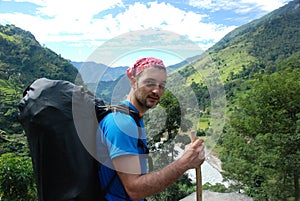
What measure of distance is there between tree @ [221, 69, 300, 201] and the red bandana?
10.3 meters

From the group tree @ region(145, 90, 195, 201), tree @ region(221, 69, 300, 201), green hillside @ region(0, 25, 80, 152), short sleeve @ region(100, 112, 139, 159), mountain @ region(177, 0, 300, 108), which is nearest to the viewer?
short sleeve @ region(100, 112, 139, 159)

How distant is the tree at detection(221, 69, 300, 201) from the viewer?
38.6ft

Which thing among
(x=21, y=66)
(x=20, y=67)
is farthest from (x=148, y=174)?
(x=21, y=66)

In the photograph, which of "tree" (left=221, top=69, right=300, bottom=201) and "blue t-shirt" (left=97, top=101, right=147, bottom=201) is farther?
"tree" (left=221, top=69, right=300, bottom=201)

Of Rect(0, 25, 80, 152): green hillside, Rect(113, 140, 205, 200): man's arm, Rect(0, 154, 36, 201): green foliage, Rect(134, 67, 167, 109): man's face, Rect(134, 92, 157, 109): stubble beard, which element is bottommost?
Rect(0, 154, 36, 201): green foliage

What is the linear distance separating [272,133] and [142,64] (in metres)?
11.9

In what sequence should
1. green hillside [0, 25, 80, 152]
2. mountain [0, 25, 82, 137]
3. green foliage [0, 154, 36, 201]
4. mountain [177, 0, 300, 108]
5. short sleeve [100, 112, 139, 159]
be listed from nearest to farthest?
1. short sleeve [100, 112, 139, 159]
2. green foliage [0, 154, 36, 201]
3. green hillside [0, 25, 80, 152]
4. mountain [0, 25, 82, 137]
5. mountain [177, 0, 300, 108]

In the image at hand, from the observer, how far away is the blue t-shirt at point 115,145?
1.21m

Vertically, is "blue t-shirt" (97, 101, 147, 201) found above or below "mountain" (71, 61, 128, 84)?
below

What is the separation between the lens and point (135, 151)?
47.9 inches

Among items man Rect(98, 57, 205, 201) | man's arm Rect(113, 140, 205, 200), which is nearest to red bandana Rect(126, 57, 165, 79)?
man Rect(98, 57, 205, 201)

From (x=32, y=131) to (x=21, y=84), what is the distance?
64059 millimetres

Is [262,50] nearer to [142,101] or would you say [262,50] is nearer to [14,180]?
[14,180]

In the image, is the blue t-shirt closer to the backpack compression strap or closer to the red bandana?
the backpack compression strap
